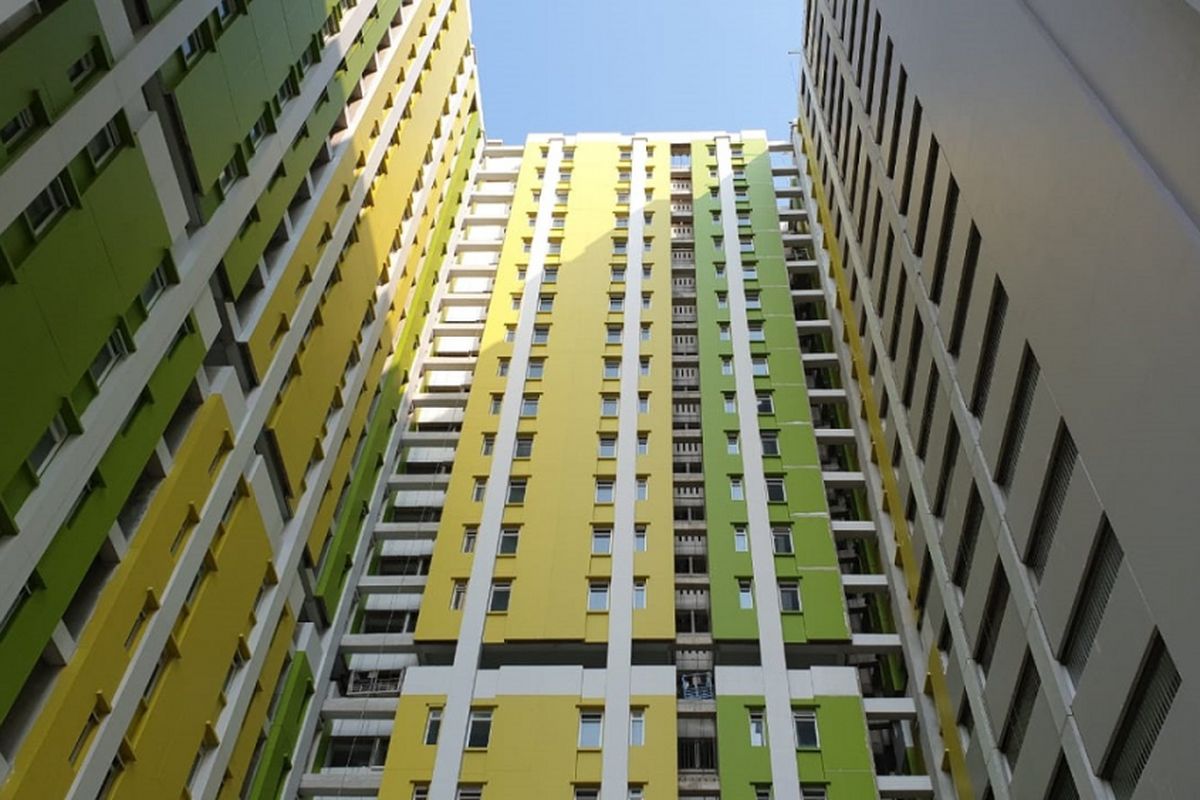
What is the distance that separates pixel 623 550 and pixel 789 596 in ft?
17.9

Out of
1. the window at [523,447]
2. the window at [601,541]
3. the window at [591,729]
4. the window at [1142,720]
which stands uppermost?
the window at [523,447]

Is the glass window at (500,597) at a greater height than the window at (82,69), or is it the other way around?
the glass window at (500,597)

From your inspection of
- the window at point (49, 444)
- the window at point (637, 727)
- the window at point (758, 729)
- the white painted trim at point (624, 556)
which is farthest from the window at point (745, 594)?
the window at point (49, 444)

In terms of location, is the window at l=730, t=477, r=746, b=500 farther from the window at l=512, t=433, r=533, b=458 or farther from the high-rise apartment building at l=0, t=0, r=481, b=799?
the high-rise apartment building at l=0, t=0, r=481, b=799

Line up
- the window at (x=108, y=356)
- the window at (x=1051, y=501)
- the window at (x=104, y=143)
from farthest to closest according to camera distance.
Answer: the window at (x=108, y=356) < the window at (x=104, y=143) < the window at (x=1051, y=501)

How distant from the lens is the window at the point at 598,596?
3253cm

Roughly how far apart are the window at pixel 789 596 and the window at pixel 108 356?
20.4m

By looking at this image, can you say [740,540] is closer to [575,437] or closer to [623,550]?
[623,550]

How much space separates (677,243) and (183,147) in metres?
31.6

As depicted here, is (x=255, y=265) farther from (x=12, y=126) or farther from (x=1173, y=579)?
(x=1173, y=579)

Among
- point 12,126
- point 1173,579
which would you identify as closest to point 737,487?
point 1173,579

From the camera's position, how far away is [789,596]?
32.9 metres

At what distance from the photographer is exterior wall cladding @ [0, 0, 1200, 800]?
16.9m

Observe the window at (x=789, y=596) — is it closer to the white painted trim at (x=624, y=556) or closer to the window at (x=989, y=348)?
the white painted trim at (x=624, y=556)
